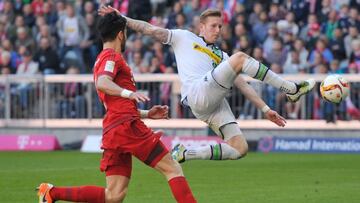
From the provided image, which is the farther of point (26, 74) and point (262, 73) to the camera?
point (26, 74)

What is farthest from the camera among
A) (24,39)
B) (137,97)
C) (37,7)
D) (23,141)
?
(37,7)

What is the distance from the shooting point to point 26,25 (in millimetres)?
30953

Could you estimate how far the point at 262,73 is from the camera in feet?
39.4

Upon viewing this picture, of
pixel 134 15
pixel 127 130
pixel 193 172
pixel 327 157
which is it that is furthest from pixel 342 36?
pixel 127 130

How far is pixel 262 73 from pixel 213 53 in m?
1.73

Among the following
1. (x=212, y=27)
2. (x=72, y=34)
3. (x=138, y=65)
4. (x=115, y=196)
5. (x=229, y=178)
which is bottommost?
(x=229, y=178)

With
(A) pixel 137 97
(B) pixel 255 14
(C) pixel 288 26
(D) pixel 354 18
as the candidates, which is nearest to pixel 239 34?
(B) pixel 255 14

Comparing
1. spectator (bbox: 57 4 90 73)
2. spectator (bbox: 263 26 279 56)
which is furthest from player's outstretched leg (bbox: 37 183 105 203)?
spectator (bbox: 57 4 90 73)

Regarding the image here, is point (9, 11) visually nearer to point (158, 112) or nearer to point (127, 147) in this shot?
point (158, 112)

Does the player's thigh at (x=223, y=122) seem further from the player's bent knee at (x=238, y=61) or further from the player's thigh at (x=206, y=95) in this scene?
the player's bent knee at (x=238, y=61)

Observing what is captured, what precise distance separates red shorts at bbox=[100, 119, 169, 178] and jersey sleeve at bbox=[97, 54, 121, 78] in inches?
21.1

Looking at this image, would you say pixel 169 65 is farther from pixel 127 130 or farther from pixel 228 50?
pixel 127 130

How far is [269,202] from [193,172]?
208 inches

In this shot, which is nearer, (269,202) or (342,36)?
(269,202)
